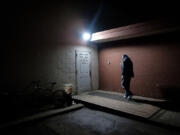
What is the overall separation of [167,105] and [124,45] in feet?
10.4

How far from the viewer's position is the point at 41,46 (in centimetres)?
501

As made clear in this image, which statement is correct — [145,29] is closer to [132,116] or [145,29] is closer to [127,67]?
[127,67]

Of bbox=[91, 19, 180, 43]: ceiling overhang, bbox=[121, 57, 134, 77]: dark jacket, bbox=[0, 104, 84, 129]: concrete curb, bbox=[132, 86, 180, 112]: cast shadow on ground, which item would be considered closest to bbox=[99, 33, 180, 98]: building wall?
bbox=[132, 86, 180, 112]: cast shadow on ground

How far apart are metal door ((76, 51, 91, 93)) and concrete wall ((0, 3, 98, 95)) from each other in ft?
0.98

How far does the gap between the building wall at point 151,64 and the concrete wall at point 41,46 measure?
2.05 meters

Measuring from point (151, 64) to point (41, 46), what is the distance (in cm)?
477

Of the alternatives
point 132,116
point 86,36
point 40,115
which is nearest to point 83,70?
point 86,36

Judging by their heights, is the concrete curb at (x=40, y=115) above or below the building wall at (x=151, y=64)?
below

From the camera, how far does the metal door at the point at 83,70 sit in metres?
6.26

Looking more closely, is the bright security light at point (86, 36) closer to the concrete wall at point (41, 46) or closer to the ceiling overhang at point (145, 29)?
the concrete wall at point (41, 46)

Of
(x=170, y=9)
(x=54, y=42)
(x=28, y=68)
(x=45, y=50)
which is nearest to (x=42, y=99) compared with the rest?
(x=28, y=68)

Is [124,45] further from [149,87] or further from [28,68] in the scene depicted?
[28,68]

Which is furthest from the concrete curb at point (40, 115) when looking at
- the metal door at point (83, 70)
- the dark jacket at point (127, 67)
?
the dark jacket at point (127, 67)

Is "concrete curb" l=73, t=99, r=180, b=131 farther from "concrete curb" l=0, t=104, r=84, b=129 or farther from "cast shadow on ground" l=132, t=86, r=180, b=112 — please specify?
"cast shadow on ground" l=132, t=86, r=180, b=112
